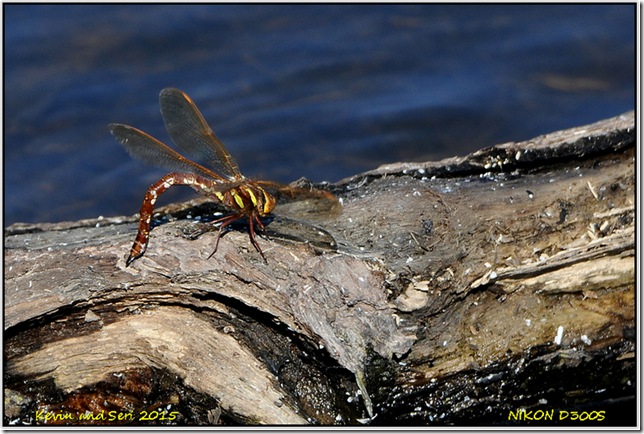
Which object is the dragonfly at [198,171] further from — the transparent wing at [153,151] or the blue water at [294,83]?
the blue water at [294,83]

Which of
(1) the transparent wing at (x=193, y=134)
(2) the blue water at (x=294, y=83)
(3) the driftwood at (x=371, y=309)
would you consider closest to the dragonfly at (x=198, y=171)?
(1) the transparent wing at (x=193, y=134)

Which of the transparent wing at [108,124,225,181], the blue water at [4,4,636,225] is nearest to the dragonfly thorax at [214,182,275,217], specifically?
the transparent wing at [108,124,225,181]

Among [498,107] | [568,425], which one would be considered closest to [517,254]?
[568,425]

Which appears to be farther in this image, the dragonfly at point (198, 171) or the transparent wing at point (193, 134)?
the transparent wing at point (193, 134)

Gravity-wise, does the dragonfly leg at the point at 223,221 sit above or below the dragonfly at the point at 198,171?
below

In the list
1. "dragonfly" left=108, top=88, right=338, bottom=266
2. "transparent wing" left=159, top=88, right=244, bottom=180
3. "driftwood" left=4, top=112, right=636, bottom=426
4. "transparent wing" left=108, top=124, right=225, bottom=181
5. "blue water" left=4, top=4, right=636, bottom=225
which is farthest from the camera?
"blue water" left=4, top=4, right=636, bottom=225

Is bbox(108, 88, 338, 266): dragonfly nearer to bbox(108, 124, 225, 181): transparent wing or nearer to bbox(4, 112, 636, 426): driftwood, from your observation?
bbox(108, 124, 225, 181): transparent wing
